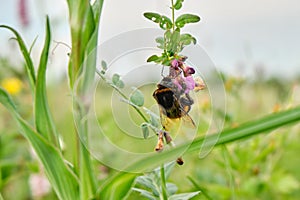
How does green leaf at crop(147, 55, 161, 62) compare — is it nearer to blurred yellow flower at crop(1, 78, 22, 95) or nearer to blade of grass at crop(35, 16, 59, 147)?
blade of grass at crop(35, 16, 59, 147)

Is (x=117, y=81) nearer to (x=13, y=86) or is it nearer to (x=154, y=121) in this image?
(x=154, y=121)

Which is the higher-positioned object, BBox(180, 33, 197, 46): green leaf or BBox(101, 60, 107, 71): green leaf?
BBox(180, 33, 197, 46): green leaf

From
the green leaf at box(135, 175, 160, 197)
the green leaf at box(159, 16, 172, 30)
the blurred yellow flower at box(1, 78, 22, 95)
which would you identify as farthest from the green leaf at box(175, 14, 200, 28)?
the blurred yellow flower at box(1, 78, 22, 95)

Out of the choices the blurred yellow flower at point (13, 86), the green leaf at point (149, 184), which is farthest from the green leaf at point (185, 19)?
the blurred yellow flower at point (13, 86)

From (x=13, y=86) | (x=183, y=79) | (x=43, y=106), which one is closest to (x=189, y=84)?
(x=183, y=79)

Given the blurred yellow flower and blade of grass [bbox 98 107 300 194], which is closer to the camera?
blade of grass [bbox 98 107 300 194]

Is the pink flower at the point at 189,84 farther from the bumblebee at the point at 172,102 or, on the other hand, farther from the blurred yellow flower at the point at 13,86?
the blurred yellow flower at the point at 13,86
